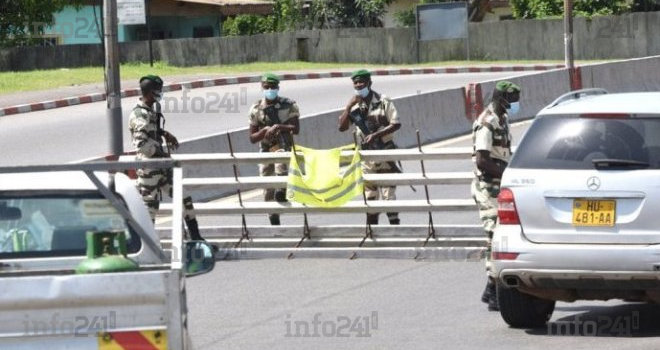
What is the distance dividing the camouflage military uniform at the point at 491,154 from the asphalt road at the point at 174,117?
1110 centimetres

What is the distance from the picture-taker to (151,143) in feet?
47.2

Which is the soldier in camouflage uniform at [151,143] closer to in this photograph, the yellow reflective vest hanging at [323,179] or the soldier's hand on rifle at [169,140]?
the soldier's hand on rifle at [169,140]

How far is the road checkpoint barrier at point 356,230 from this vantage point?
13.9 meters

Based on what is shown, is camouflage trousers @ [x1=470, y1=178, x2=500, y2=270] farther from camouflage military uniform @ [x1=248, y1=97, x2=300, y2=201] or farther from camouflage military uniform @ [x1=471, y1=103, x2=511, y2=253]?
camouflage military uniform @ [x1=248, y1=97, x2=300, y2=201]

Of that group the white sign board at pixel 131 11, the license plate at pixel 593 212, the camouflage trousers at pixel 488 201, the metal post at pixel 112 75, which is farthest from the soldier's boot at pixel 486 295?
the white sign board at pixel 131 11

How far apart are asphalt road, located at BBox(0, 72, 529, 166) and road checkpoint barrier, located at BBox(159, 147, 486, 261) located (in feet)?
24.8

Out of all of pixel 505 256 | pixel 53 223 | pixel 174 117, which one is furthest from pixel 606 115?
pixel 174 117

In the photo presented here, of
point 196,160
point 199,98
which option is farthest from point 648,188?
point 199,98

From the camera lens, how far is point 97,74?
39719mm

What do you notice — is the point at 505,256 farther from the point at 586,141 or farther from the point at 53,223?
the point at 53,223

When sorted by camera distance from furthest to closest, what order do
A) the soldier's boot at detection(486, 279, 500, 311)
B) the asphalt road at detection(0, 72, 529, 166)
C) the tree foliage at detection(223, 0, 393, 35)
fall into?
the tree foliage at detection(223, 0, 393, 35) → the asphalt road at detection(0, 72, 529, 166) → the soldier's boot at detection(486, 279, 500, 311)

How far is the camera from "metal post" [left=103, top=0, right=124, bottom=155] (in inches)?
736

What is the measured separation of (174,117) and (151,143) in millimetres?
15780

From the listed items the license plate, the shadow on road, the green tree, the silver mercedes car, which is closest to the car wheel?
the shadow on road
